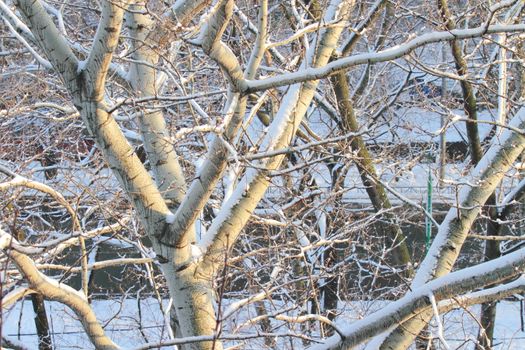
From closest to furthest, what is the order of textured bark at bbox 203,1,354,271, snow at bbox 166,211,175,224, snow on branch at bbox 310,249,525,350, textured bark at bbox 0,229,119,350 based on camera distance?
snow on branch at bbox 310,249,525,350
textured bark at bbox 0,229,119,350
snow at bbox 166,211,175,224
textured bark at bbox 203,1,354,271

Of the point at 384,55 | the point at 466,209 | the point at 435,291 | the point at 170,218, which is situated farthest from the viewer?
the point at 466,209

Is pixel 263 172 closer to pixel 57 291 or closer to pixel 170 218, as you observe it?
pixel 170 218

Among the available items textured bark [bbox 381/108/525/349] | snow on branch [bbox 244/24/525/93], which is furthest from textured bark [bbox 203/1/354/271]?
textured bark [bbox 381/108/525/349]

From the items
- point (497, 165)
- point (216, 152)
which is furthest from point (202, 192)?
point (497, 165)

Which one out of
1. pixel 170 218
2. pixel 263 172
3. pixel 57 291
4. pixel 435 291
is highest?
pixel 263 172

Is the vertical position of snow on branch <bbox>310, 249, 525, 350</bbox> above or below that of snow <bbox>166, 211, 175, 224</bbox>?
below

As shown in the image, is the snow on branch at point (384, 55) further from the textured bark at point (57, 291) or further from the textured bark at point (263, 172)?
the textured bark at point (57, 291)

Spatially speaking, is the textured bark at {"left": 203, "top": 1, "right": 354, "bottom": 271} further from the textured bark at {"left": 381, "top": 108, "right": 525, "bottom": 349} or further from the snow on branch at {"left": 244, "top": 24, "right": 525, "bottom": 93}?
the textured bark at {"left": 381, "top": 108, "right": 525, "bottom": 349}

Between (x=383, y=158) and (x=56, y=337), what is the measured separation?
6.62m

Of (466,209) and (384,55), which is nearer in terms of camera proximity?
(384,55)

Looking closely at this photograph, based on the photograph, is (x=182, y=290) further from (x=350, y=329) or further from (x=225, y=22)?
(x=225, y=22)

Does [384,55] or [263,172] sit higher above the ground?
[263,172]

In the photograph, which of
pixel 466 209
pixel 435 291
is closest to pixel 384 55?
pixel 435 291

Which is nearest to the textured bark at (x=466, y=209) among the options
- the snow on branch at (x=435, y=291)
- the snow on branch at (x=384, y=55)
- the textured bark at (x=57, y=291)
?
the snow on branch at (x=435, y=291)
